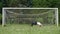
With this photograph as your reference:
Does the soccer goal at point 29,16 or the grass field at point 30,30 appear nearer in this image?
the grass field at point 30,30

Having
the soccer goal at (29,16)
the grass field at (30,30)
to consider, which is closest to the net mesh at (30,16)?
the soccer goal at (29,16)

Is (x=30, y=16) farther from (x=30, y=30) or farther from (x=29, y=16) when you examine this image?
(x=30, y=30)

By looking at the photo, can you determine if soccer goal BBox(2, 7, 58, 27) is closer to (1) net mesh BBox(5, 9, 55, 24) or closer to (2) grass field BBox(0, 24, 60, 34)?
(1) net mesh BBox(5, 9, 55, 24)

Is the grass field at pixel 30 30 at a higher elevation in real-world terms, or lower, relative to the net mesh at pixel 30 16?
higher

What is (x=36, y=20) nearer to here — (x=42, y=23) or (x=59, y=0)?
(x=42, y=23)

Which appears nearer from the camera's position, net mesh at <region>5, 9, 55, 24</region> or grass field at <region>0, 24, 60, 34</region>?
grass field at <region>0, 24, 60, 34</region>

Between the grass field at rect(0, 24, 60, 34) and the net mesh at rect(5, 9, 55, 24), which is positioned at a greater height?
the grass field at rect(0, 24, 60, 34)

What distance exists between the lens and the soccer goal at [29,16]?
1331 cm

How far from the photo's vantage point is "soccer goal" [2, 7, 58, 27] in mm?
13312

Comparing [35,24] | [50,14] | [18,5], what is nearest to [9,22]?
[35,24]

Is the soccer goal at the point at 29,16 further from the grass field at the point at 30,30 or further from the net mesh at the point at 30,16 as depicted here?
the grass field at the point at 30,30

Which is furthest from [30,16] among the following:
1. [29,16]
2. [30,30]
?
[30,30]

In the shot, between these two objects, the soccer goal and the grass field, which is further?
the soccer goal

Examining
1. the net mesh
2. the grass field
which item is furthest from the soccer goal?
the grass field
